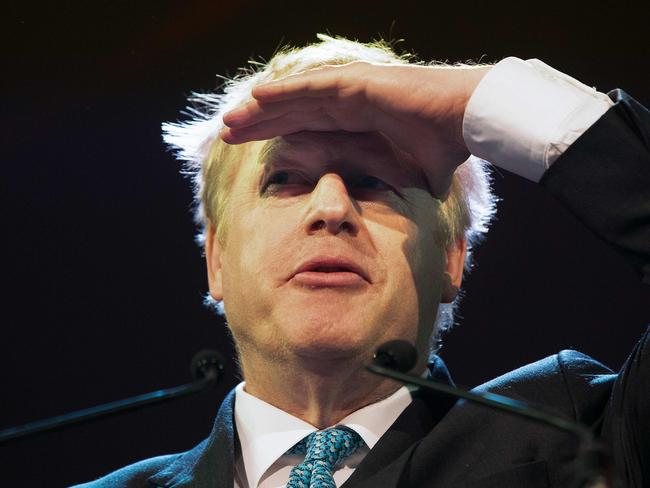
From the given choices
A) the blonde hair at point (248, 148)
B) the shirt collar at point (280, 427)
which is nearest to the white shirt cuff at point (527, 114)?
the blonde hair at point (248, 148)

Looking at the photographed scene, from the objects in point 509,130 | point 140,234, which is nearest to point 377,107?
point 509,130

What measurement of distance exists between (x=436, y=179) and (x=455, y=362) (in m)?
0.89

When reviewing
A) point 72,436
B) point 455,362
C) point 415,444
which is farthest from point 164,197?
point 415,444

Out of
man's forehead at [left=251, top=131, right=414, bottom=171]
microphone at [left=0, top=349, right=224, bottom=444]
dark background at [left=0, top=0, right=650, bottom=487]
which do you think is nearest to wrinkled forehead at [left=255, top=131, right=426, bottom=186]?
man's forehead at [left=251, top=131, right=414, bottom=171]

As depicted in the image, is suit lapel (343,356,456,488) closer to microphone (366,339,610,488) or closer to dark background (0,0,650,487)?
microphone (366,339,610,488)

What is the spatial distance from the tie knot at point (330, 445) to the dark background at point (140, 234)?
92 cm

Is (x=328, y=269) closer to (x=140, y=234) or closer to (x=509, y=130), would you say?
(x=509, y=130)

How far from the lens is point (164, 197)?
2.94 m

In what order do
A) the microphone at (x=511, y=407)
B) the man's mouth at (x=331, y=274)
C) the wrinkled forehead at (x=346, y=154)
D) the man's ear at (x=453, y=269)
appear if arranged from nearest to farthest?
the microphone at (x=511, y=407) < the man's mouth at (x=331, y=274) < the wrinkled forehead at (x=346, y=154) < the man's ear at (x=453, y=269)

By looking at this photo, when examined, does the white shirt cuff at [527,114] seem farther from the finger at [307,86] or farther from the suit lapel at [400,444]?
the suit lapel at [400,444]

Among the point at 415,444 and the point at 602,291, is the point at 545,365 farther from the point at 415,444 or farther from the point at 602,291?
the point at 602,291

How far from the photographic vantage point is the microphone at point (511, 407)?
4.30 feet

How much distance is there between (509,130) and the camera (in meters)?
1.79

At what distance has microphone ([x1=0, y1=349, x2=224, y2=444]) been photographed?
5.19 feet
